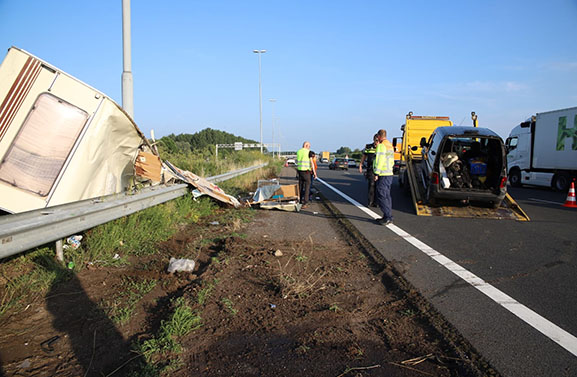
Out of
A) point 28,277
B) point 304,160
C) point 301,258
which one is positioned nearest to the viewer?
point 28,277

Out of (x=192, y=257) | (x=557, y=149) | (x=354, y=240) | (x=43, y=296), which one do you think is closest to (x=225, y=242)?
(x=192, y=257)

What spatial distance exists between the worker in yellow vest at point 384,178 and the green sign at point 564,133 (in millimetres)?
10981

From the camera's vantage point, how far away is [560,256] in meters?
5.75

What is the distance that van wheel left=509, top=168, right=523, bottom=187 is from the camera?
744 inches

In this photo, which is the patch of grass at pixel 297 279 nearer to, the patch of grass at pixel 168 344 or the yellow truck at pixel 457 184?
the patch of grass at pixel 168 344

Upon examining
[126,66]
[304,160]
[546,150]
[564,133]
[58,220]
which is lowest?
[58,220]

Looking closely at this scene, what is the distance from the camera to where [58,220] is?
3.81 metres

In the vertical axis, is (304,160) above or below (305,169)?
above

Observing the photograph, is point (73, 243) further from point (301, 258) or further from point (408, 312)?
point (408, 312)

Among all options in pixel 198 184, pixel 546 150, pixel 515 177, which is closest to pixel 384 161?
pixel 198 184

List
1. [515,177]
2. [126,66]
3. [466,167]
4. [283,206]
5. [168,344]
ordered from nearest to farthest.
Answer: [168,344], [126,66], [283,206], [466,167], [515,177]

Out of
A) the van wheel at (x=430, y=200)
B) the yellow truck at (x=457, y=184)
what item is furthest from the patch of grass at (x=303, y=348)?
the van wheel at (x=430, y=200)

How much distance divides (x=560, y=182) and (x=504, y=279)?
1466cm

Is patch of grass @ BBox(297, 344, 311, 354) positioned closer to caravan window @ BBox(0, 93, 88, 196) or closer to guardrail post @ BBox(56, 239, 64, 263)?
guardrail post @ BBox(56, 239, 64, 263)
